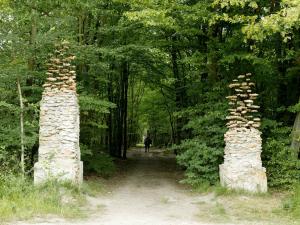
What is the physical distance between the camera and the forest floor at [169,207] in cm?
954

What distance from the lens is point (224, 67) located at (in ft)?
53.2

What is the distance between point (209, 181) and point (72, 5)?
749 cm

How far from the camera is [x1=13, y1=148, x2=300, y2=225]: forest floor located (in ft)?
31.3

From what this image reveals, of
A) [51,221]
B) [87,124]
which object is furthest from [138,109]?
[51,221]

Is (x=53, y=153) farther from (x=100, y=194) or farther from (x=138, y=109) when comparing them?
(x=138, y=109)

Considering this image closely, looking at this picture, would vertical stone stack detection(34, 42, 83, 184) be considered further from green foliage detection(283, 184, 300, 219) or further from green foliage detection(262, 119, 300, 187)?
green foliage detection(262, 119, 300, 187)

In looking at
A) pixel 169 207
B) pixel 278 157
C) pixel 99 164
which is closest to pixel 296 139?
pixel 278 157

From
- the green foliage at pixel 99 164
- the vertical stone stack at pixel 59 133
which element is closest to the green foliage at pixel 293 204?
the vertical stone stack at pixel 59 133

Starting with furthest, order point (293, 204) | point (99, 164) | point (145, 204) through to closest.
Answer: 1. point (99, 164)
2. point (145, 204)
3. point (293, 204)

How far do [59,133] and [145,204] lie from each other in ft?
9.81

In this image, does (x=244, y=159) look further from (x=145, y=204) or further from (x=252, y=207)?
(x=145, y=204)

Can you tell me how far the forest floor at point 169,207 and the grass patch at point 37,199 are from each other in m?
0.36

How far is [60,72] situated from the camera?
12930 mm

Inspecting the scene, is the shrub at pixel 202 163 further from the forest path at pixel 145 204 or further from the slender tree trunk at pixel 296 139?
the slender tree trunk at pixel 296 139
